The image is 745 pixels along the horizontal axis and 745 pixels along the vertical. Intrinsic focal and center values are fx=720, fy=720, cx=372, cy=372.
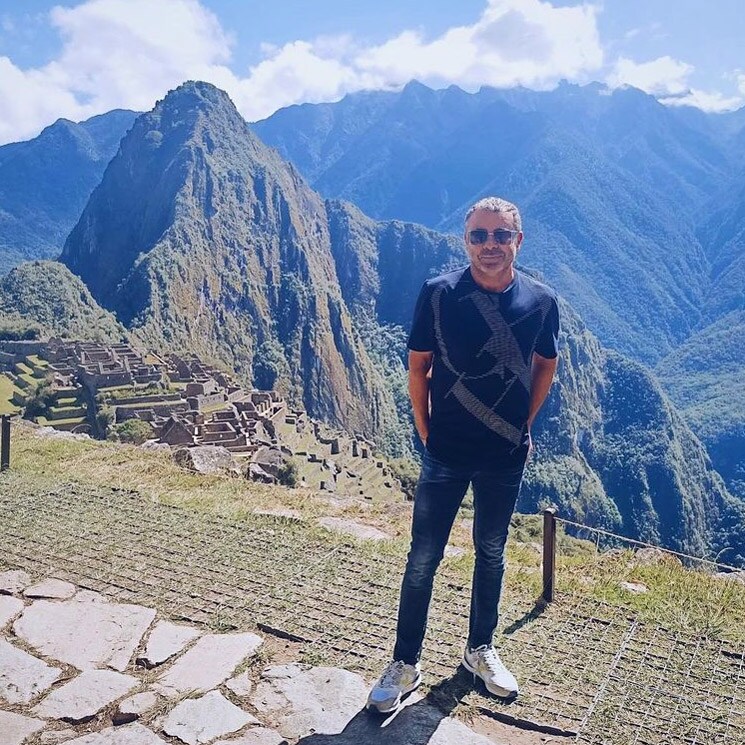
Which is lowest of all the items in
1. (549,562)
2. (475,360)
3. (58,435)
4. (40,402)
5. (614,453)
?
(614,453)

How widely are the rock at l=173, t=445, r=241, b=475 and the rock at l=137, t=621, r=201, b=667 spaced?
4679mm

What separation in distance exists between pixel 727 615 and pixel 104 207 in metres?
145

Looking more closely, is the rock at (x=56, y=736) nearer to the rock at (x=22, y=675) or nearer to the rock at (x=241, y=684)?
the rock at (x=22, y=675)

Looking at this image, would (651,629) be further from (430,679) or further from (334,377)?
(334,377)

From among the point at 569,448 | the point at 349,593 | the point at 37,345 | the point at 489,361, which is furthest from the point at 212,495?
the point at 569,448

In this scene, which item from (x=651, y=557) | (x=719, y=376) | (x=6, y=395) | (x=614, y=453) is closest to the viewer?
(x=651, y=557)

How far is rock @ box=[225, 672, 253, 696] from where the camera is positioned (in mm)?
3227

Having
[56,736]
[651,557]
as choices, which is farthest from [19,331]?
[56,736]

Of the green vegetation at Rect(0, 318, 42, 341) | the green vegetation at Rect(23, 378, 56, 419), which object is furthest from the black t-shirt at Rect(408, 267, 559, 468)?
the green vegetation at Rect(0, 318, 42, 341)

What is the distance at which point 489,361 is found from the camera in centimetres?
312

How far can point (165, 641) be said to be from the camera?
366cm

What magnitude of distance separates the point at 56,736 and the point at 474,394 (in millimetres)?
2177

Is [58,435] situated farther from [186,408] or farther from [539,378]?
[186,408]

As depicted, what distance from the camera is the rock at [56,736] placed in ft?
9.20
